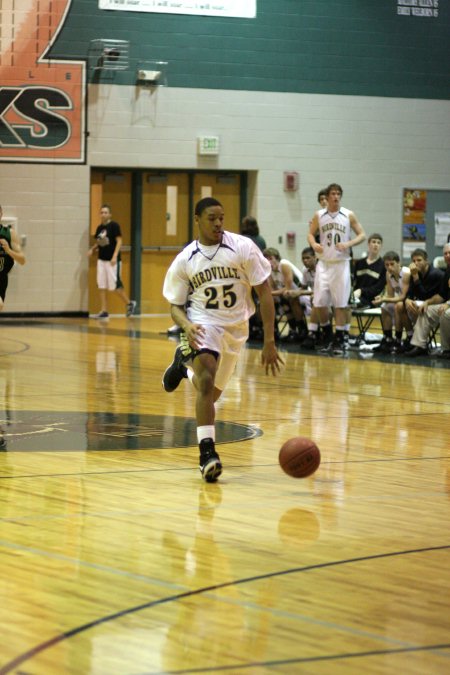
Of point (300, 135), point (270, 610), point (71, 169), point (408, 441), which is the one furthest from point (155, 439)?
point (300, 135)

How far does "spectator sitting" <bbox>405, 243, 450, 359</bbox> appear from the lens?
14.9 m

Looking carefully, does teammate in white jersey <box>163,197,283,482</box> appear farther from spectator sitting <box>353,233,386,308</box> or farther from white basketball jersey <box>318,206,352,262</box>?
spectator sitting <box>353,233,386,308</box>

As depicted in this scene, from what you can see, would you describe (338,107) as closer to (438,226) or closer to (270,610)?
(438,226)

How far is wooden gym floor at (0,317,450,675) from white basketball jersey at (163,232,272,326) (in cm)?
98

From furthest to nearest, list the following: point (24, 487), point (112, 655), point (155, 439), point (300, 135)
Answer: point (300, 135), point (155, 439), point (24, 487), point (112, 655)

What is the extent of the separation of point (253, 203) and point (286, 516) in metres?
16.2

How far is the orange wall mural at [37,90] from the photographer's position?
66.3ft

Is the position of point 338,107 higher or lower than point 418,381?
higher

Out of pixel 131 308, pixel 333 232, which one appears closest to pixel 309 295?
pixel 333 232

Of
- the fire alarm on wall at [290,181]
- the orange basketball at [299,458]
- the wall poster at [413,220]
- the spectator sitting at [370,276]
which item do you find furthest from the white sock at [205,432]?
the wall poster at [413,220]

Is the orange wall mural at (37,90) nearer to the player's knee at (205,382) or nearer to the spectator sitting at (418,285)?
the spectator sitting at (418,285)

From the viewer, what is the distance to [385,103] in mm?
22578

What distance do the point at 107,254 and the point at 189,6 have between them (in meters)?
4.53

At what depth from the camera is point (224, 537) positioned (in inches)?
223
